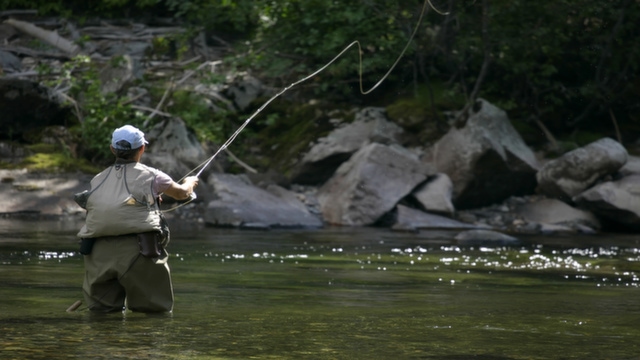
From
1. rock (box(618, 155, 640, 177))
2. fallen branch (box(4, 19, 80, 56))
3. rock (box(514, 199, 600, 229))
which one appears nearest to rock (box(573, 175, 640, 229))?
rock (box(514, 199, 600, 229))

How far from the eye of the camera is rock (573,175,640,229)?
59.2 ft

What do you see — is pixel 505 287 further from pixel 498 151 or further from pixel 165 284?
pixel 498 151

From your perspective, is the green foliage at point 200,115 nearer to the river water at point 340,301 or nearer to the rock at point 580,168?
the river water at point 340,301

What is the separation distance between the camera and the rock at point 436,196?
1867cm

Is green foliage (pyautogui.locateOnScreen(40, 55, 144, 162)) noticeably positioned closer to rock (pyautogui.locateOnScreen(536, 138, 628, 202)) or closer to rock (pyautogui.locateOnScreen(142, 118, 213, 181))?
rock (pyautogui.locateOnScreen(142, 118, 213, 181))

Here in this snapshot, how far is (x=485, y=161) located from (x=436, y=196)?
1.13 metres

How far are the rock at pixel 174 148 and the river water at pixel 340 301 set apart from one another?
3448 mm

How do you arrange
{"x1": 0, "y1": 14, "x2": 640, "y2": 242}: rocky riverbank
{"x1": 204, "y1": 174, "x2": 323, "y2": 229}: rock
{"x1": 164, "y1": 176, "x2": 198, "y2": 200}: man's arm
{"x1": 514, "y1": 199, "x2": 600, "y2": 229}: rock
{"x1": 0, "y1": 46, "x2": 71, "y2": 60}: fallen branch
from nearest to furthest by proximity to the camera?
{"x1": 164, "y1": 176, "x2": 198, "y2": 200}: man's arm → {"x1": 204, "y1": 174, "x2": 323, "y2": 229}: rock → {"x1": 0, "y1": 14, "x2": 640, "y2": 242}: rocky riverbank → {"x1": 514, "y1": 199, "x2": 600, "y2": 229}: rock → {"x1": 0, "y1": 46, "x2": 71, "y2": 60}: fallen branch

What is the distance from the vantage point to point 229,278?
11.0 meters

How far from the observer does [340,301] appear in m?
9.33

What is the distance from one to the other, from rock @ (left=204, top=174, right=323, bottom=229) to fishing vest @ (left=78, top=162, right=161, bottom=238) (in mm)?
9822

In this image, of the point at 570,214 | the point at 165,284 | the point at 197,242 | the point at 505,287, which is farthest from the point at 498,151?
the point at 165,284

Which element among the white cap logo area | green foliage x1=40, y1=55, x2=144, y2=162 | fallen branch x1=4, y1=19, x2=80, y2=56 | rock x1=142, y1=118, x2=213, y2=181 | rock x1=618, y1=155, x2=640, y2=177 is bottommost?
the white cap logo area

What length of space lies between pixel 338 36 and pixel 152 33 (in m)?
6.04
